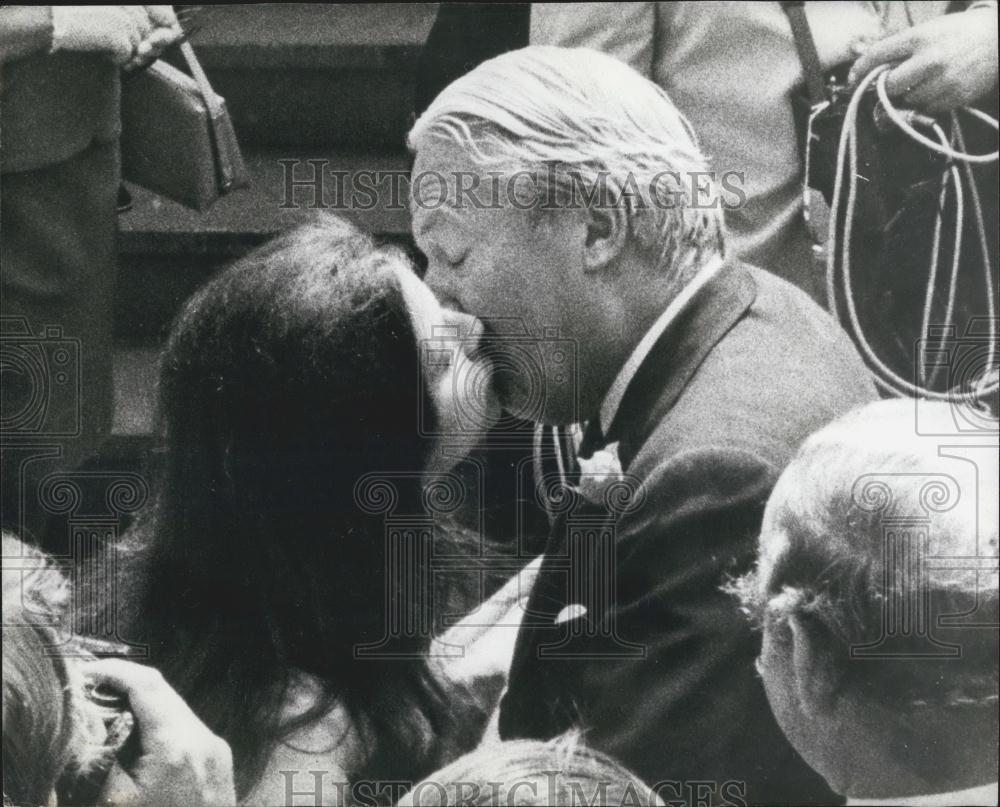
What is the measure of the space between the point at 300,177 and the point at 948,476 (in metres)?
1.83

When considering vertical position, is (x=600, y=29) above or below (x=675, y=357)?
above

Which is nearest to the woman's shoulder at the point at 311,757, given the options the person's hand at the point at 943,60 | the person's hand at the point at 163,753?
the person's hand at the point at 163,753

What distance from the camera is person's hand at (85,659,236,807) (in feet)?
10.3

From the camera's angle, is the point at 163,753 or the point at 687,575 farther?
the point at 163,753

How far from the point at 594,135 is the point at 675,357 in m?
0.59

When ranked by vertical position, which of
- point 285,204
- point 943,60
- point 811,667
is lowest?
point 811,667

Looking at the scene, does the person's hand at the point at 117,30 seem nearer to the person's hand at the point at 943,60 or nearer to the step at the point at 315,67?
the step at the point at 315,67

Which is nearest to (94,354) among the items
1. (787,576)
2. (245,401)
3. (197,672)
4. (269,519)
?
(245,401)

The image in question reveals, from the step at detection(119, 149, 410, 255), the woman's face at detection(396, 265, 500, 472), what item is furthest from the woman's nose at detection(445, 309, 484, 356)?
the step at detection(119, 149, 410, 255)

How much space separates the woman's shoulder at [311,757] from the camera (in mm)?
3150

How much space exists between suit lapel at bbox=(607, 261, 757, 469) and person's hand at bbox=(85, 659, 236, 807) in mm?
1296

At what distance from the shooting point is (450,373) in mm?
3119

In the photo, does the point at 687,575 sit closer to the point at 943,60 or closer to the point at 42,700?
the point at 943,60

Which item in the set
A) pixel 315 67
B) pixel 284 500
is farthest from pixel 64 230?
pixel 284 500
